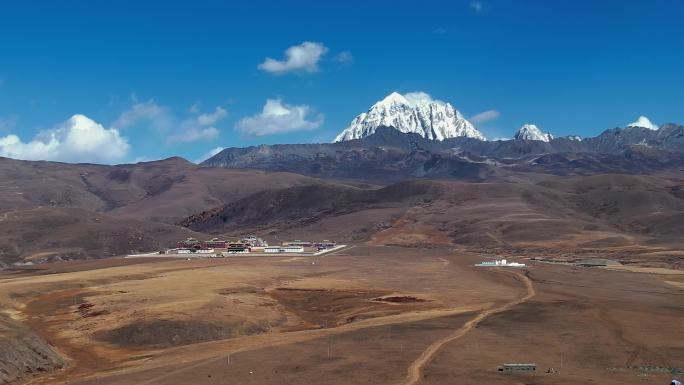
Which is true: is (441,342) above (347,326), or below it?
below

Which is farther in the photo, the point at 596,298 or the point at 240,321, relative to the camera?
the point at 596,298

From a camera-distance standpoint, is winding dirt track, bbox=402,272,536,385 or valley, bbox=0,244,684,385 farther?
valley, bbox=0,244,684,385

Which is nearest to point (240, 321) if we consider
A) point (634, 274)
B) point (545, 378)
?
point (545, 378)

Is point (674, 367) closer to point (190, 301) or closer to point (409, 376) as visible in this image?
point (409, 376)

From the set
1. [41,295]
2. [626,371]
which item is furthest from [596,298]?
[41,295]

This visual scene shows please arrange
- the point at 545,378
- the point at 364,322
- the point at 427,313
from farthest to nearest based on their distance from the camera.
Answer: the point at 427,313 → the point at 364,322 → the point at 545,378

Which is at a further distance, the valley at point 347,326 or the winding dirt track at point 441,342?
the valley at point 347,326

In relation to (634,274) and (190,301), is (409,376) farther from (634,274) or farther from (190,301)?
(634,274)

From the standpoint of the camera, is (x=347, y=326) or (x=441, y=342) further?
(x=347, y=326)

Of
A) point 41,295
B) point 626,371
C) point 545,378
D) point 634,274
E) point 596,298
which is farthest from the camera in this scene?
point 634,274
